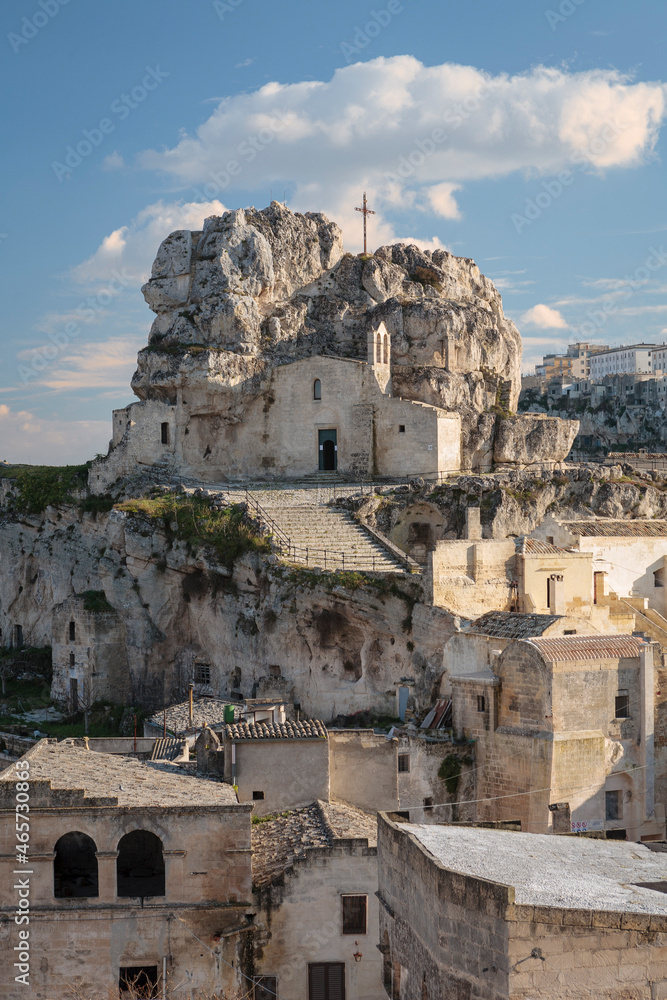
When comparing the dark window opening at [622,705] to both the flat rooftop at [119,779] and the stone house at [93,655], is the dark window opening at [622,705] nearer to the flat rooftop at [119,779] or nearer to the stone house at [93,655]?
the flat rooftop at [119,779]

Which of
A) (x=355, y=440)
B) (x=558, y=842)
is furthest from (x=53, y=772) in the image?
(x=355, y=440)

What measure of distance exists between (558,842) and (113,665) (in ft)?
107

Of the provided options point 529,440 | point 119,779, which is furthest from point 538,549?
point 119,779

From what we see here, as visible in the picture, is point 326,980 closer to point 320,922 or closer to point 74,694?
point 320,922

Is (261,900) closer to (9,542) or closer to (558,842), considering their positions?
(558,842)

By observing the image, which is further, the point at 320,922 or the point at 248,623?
the point at 248,623

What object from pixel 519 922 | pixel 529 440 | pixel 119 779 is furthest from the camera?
pixel 529 440

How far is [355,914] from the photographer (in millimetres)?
22984

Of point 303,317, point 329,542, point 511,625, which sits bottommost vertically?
point 511,625

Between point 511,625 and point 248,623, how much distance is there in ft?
41.3

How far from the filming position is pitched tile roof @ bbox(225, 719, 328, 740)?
87.5 feet

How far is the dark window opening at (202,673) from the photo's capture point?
42.9 m

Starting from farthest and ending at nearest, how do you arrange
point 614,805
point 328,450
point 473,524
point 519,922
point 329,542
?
point 328,450 < point 473,524 < point 329,542 < point 614,805 < point 519,922

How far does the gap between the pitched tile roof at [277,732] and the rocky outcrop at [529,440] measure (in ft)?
94.3
